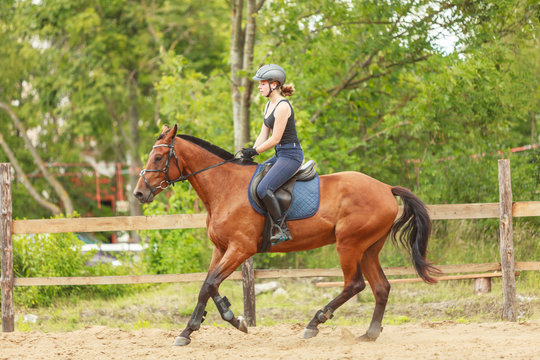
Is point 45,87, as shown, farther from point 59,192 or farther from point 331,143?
point 331,143

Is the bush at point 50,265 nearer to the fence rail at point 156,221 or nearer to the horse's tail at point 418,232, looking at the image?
the fence rail at point 156,221

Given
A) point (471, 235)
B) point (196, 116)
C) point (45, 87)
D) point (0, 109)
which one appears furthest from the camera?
point (0, 109)

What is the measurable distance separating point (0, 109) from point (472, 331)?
22.4m

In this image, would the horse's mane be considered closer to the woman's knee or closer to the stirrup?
the woman's knee

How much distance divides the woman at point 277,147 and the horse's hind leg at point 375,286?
3.12 ft

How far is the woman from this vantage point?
6.28 metres

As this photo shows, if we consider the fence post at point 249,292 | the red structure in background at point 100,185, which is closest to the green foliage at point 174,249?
the fence post at point 249,292

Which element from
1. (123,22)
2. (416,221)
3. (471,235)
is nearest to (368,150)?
(471,235)

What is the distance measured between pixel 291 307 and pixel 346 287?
3.10 m

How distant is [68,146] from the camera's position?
86.5ft

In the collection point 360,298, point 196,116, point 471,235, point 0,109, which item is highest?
point 0,109

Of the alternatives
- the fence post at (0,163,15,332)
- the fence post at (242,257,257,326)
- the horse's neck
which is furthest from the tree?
the horse's neck

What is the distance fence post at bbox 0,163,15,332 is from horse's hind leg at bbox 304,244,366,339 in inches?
147

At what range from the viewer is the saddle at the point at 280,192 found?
6359mm
